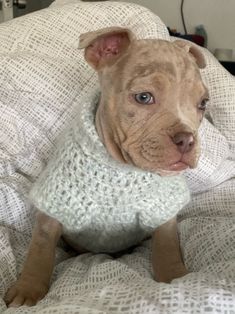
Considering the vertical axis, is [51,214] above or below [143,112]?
below

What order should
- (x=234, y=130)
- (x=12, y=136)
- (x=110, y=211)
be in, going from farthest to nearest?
(x=234, y=130) → (x=12, y=136) → (x=110, y=211)

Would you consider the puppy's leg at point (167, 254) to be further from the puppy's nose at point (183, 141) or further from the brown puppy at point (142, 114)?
the puppy's nose at point (183, 141)

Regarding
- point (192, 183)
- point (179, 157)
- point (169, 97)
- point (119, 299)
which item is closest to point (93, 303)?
point (119, 299)

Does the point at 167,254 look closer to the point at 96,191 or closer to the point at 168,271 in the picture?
the point at 168,271

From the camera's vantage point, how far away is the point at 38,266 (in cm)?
105

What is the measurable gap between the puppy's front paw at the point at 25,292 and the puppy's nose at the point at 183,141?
384mm

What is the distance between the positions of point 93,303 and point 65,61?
0.78 metres

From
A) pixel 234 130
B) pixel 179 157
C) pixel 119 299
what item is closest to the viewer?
pixel 119 299

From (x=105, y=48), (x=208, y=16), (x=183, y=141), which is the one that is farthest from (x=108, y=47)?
(x=208, y=16)

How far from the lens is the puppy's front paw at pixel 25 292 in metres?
0.97

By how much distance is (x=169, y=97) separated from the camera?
0.98m

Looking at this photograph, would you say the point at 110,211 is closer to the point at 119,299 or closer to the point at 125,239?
the point at 125,239

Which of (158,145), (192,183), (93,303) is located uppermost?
(158,145)

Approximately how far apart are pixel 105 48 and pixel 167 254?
456 millimetres
